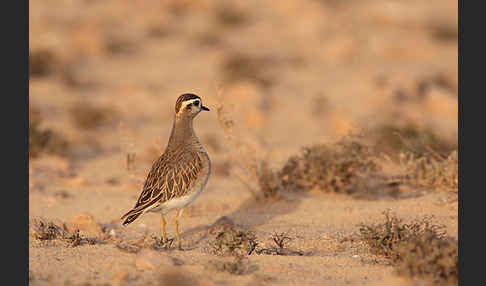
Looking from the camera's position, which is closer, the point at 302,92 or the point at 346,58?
the point at 302,92

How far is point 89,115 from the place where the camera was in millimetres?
13844

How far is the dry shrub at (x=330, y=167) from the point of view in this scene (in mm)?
8984

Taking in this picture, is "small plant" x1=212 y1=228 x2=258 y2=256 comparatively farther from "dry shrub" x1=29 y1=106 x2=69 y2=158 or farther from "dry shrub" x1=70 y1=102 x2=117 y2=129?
"dry shrub" x1=70 y1=102 x2=117 y2=129

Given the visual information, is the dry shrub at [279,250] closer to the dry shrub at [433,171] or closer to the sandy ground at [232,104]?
the sandy ground at [232,104]

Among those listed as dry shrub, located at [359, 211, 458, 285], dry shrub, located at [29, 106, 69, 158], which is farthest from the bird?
dry shrub, located at [29, 106, 69, 158]

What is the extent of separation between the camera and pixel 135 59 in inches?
760

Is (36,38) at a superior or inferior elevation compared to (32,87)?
superior

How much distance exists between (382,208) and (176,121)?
9.66ft

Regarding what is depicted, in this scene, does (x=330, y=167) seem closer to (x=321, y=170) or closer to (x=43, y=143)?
(x=321, y=170)

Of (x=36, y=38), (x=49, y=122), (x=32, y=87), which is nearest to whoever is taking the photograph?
(x=49, y=122)

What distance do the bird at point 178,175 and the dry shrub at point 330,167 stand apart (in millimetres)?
2343

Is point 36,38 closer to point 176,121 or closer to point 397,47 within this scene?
point 397,47

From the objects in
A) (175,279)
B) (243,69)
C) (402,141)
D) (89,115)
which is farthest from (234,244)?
(243,69)

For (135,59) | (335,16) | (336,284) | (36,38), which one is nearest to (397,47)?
(335,16)
